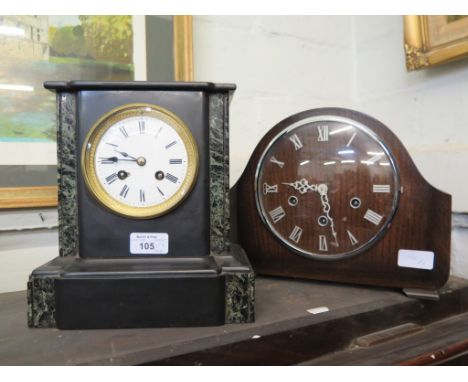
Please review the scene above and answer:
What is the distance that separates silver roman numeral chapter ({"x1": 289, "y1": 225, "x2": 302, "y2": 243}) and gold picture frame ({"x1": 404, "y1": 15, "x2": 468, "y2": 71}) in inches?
28.2

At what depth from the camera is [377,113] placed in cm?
138

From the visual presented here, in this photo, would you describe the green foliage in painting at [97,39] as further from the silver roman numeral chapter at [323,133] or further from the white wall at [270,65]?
the silver roman numeral chapter at [323,133]

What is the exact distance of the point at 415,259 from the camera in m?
0.81

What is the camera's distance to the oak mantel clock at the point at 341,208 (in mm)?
811

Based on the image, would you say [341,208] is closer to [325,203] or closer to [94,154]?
[325,203]

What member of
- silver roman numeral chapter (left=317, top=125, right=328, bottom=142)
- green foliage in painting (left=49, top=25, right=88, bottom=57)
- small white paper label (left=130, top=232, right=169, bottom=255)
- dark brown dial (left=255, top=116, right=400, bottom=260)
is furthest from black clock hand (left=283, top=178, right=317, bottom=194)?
green foliage in painting (left=49, top=25, right=88, bottom=57)

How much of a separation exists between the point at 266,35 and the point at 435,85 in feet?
1.99

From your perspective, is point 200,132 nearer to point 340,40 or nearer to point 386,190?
point 386,190

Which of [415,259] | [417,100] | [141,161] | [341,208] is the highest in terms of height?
[417,100]

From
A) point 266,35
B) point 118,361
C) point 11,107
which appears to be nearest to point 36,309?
point 118,361

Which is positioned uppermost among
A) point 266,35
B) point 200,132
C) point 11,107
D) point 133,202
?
point 266,35

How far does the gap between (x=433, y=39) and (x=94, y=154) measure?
41.8 inches

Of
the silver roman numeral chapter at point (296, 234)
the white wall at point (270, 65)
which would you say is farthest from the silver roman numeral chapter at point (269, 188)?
the white wall at point (270, 65)

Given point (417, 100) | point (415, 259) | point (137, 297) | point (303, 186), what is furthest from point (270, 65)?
point (137, 297)
